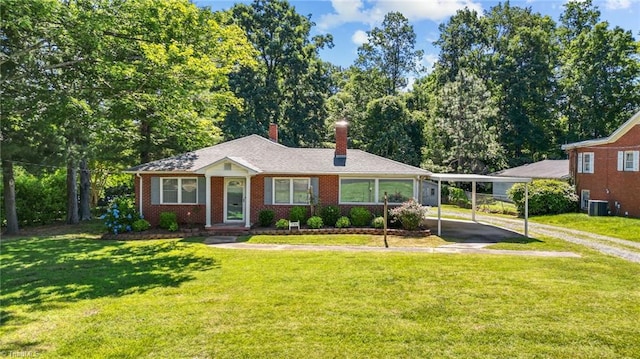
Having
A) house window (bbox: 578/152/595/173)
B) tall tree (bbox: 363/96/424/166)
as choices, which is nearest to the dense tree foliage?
house window (bbox: 578/152/595/173)

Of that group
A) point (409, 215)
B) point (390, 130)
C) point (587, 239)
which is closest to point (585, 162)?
point (587, 239)

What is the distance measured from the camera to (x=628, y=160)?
20.7 meters

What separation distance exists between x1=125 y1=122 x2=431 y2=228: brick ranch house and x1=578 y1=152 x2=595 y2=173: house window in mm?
12835

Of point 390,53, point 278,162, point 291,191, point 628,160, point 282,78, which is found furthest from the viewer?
point 390,53

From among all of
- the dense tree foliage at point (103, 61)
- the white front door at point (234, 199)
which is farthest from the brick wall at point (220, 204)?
the dense tree foliage at point (103, 61)

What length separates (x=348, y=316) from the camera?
6781mm

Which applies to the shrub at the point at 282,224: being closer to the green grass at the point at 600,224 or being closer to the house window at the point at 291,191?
the house window at the point at 291,191

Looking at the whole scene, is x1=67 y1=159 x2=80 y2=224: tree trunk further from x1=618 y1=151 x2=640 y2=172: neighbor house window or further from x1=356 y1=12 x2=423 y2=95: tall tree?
x1=356 y1=12 x2=423 y2=95: tall tree

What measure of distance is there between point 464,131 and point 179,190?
2665 cm

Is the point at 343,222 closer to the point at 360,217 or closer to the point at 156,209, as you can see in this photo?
the point at 360,217

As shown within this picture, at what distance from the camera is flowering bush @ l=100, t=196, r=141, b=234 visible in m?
15.7

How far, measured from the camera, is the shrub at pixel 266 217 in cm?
1692

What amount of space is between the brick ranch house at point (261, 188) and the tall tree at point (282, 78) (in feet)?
65.2

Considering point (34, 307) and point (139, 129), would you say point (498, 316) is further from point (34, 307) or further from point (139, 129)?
point (139, 129)
